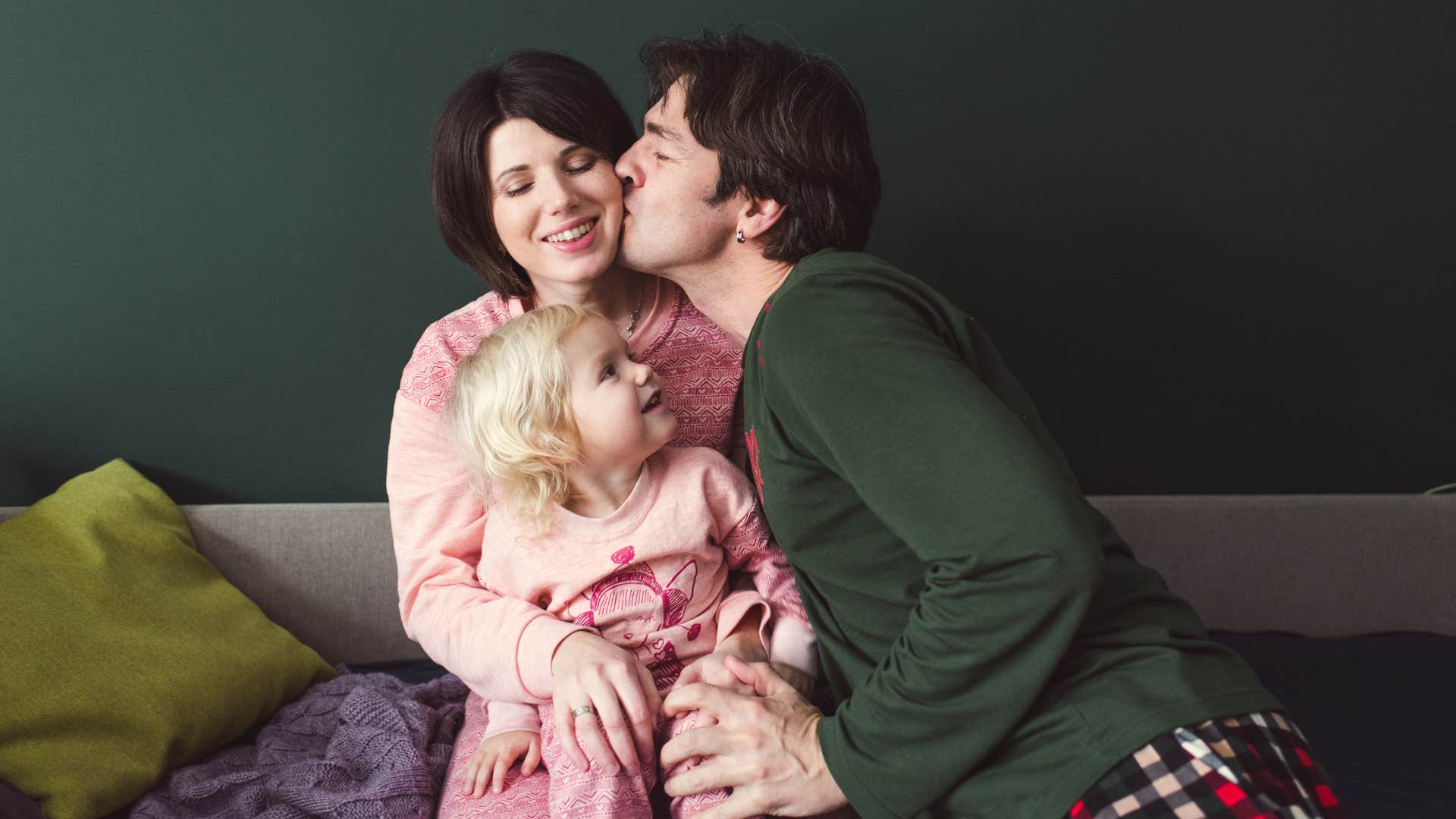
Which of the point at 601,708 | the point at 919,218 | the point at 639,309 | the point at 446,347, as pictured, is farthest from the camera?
the point at 919,218

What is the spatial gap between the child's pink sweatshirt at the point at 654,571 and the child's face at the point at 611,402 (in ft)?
0.25

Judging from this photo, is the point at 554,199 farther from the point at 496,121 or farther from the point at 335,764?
the point at 335,764

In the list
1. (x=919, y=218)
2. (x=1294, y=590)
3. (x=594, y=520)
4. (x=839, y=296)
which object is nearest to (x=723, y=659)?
(x=594, y=520)

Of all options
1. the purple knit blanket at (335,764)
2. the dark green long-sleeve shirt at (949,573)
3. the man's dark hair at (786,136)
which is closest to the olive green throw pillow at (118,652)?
the purple knit blanket at (335,764)

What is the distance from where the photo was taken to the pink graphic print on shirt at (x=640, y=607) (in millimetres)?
1400

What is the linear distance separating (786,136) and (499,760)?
943mm

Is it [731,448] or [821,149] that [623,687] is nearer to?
[731,448]

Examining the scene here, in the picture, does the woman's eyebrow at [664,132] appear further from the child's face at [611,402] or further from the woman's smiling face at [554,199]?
the child's face at [611,402]

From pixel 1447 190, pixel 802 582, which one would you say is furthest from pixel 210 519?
pixel 1447 190

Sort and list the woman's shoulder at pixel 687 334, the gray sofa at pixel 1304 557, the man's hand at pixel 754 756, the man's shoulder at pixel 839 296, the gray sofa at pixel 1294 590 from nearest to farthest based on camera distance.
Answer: the man's shoulder at pixel 839 296
the man's hand at pixel 754 756
the woman's shoulder at pixel 687 334
the gray sofa at pixel 1294 590
the gray sofa at pixel 1304 557

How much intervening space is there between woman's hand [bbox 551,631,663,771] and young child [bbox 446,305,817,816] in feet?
0.20

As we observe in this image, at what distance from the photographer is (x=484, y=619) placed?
1.40m

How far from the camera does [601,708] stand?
1244 millimetres

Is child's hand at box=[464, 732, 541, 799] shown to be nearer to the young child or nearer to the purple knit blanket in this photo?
the young child
